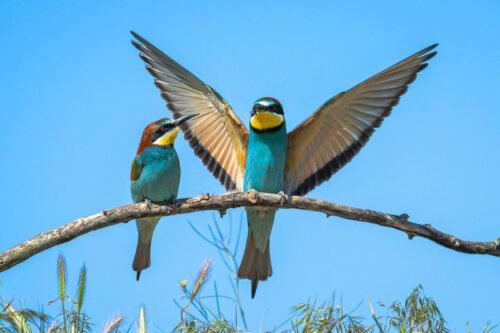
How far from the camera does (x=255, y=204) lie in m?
4.60

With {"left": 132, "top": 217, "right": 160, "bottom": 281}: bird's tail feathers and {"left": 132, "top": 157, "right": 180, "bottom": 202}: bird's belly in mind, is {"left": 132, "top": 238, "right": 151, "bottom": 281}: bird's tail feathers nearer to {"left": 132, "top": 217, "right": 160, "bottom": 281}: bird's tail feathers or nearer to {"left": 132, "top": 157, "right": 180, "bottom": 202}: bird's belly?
{"left": 132, "top": 217, "right": 160, "bottom": 281}: bird's tail feathers

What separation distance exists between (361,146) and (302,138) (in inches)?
17.5

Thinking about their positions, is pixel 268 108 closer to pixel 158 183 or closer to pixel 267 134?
pixel 267 134

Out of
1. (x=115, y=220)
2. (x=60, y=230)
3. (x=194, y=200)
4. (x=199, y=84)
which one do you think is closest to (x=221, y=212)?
(x=194, y=200)

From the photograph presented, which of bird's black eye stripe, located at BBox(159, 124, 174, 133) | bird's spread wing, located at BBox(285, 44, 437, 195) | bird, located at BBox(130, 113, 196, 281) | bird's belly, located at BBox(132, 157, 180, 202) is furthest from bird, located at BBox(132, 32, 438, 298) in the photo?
bird's belly, located at BBox(132, 157, 180, 202)

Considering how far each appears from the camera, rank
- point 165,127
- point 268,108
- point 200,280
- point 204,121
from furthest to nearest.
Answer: point 204,121
point 268,108
point 165,127
point 200,280

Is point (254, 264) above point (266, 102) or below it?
below

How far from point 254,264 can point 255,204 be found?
1.18 m

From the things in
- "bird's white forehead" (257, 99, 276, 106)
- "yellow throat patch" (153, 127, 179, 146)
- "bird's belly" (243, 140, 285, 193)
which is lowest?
"bird's belly" (243, 140, 285, 193)

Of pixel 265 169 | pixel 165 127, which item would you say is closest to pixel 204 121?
pixel 165 127

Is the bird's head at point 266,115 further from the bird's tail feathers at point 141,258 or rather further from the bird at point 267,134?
the bird's tail feathers at point 141,258

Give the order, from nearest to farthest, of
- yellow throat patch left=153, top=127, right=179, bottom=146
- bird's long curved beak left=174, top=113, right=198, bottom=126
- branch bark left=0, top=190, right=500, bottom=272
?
branch bark left=0, top=190, right=500, bottom=272 → yellow throat patch left=153, top=127, right=179, bottom=146 → bird's long curved beak left=174, top=113, right=198, bottom=126

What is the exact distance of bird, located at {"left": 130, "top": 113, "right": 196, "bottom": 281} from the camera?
5.08 m

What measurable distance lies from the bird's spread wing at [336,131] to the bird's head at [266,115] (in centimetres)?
17
